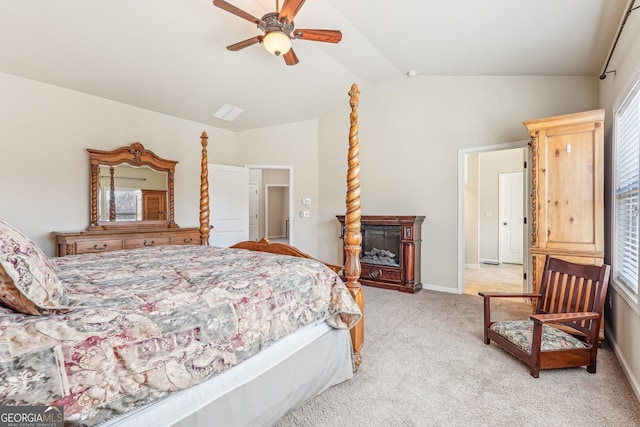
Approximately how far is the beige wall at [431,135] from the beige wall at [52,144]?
3.14 meters

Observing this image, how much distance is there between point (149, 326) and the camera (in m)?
1.16

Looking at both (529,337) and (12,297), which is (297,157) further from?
(12,297)

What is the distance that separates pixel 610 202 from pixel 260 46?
3.96 metres

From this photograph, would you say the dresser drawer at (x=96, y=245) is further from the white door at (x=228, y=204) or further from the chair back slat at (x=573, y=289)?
the chair back slat at (x=573, y=289)

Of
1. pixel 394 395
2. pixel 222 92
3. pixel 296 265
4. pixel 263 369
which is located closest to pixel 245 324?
pixel 263 369

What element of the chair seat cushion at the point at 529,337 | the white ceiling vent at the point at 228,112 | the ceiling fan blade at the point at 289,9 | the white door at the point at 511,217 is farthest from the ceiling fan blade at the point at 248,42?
the white door at the point at 511,217

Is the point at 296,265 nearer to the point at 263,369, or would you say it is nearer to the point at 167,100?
the point at 263,369

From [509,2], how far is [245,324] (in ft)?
10.1

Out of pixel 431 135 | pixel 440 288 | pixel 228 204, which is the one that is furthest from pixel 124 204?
pixel 440 288

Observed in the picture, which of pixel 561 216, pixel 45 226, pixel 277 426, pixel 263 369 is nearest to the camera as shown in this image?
pixel 263 369

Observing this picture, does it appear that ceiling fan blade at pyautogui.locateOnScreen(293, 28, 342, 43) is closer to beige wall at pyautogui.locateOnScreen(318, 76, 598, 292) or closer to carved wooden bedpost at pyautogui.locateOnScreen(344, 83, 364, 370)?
carved wooden bedpost at pyautogui.locateOnScreen(344, 83, 364, 370)

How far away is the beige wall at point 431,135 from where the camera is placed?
400 centimetres

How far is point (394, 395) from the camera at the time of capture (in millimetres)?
2020

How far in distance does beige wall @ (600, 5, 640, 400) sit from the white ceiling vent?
4.56 m
